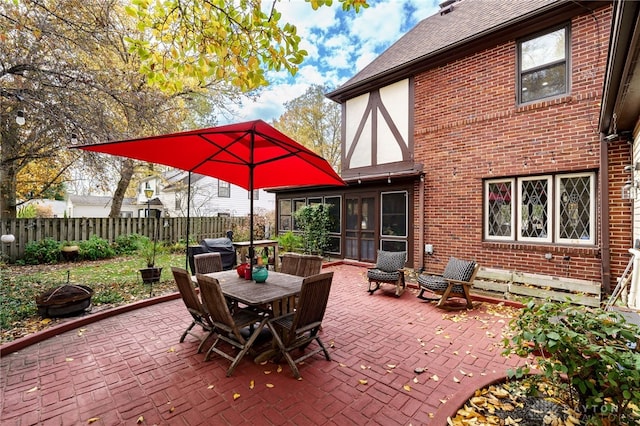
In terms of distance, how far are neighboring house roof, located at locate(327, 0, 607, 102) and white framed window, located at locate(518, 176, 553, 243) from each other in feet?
11.1

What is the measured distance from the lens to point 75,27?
4.82m

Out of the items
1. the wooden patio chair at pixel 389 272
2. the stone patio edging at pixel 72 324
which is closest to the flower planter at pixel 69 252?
the stone patio edging at pixel 72 324

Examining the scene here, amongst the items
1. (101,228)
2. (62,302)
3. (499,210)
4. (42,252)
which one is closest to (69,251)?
(42,252)

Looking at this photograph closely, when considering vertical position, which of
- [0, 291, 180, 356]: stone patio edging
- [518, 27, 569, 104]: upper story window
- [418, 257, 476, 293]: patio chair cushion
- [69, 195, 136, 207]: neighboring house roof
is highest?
[518, 27, 569, 104]: upper story window

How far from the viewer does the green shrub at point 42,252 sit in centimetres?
891

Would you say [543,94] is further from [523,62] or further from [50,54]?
[50,54]

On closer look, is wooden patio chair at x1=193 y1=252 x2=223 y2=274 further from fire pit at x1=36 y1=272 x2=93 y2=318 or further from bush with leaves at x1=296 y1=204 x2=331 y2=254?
bush with leaves at x1=296 y1=204 x2=331 y2=254

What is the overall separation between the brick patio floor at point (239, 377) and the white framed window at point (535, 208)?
2649 millimetres

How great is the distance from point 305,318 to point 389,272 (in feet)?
11.8

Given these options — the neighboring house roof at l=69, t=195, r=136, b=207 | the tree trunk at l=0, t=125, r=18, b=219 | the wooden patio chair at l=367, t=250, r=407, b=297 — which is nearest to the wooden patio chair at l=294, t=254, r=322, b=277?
the wooden patio chair at l=367, t=250, r=407, b=297

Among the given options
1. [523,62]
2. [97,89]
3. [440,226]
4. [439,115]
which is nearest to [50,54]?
[97,89]

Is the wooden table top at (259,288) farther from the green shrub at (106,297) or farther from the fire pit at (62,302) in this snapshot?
the green shrub at (106,297)

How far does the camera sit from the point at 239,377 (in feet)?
10.0

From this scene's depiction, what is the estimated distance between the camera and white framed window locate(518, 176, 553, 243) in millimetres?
6059
